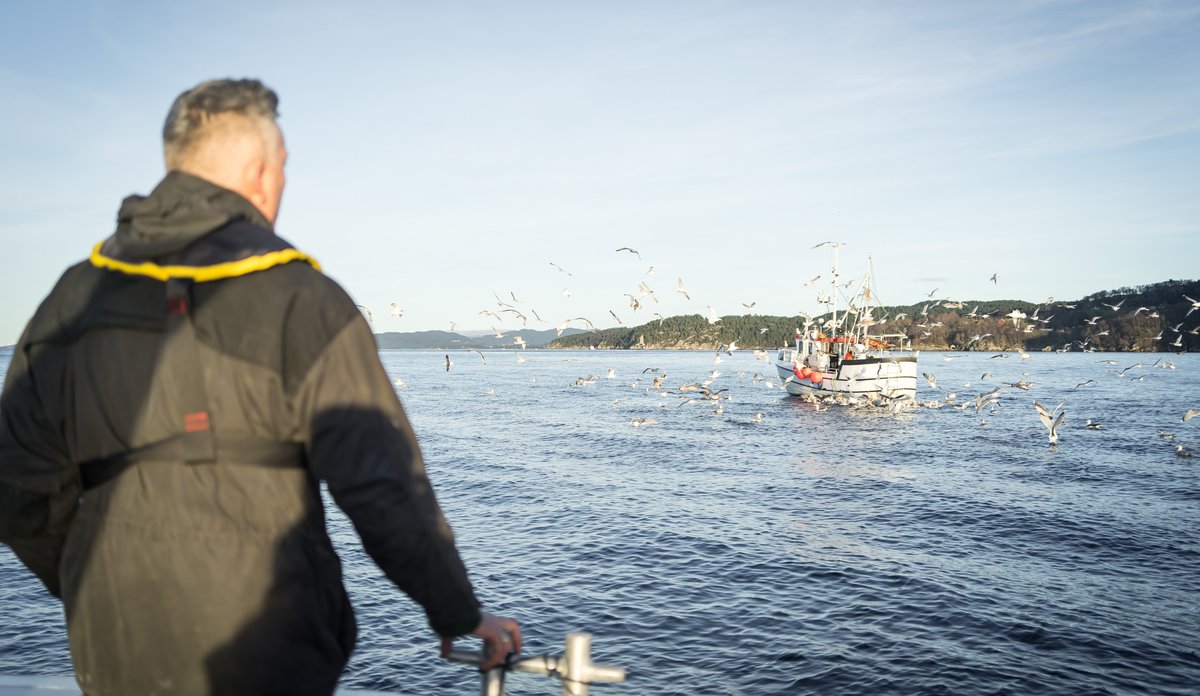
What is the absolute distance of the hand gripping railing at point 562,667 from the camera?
2609mm

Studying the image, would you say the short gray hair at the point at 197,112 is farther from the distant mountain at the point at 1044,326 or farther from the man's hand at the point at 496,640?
the distant mountain at the point at 1044,326

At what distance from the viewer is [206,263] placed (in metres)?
1.87

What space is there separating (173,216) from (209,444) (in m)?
0.57

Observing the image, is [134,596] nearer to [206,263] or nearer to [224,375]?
[224,375]

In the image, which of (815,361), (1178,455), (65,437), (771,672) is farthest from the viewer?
(815,361)

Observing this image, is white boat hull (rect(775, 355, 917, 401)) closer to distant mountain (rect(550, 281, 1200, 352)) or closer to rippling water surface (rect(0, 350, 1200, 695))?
rippling water surface (rect(0, 350, 1200, 695))

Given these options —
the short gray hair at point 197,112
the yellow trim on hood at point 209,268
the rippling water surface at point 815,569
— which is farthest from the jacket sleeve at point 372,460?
the rippling water surface at point 815,569

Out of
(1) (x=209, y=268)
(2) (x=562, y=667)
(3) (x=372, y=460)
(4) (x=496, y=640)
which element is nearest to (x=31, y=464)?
(1) (x=209, y=268)

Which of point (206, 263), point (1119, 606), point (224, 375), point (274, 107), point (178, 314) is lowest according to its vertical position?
point (1119, 606)

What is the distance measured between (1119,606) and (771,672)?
672 centimetres

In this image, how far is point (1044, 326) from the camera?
136 m

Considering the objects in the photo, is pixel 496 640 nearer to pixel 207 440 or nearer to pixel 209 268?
pixel 207 440

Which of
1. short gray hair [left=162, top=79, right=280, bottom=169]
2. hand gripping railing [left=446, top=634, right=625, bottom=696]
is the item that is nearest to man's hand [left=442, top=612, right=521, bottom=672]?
hand gripping railing [left=446, top=634, right=625, bottom=696]

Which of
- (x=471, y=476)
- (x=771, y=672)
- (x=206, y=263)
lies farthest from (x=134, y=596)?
(x=471, y=476)
